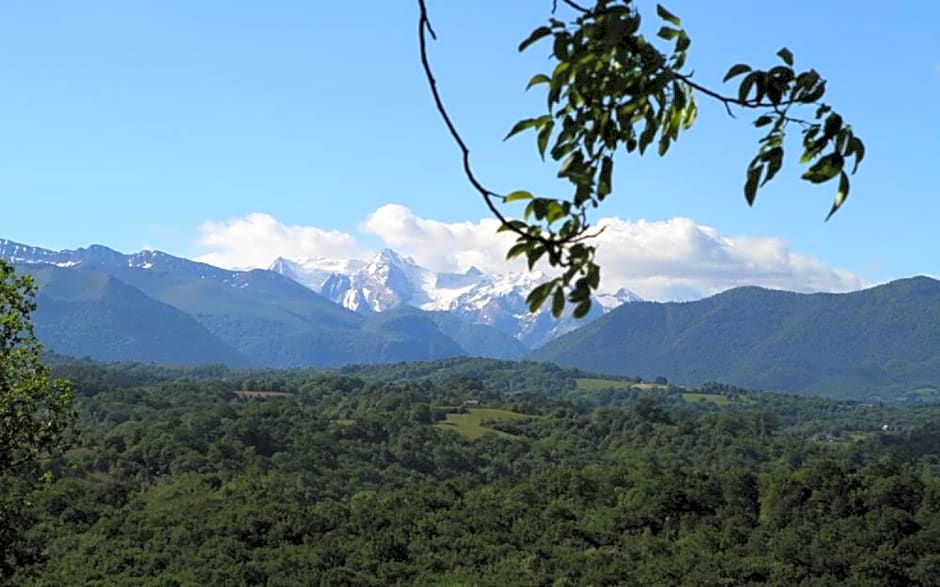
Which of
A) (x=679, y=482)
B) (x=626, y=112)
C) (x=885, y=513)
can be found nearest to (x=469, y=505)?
(x=679, y=482)

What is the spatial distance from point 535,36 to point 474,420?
165393mm

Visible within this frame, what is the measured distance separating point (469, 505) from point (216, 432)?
53.9 metres

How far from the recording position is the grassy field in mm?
156100

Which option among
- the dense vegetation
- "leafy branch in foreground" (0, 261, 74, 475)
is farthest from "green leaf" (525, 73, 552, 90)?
the dense vegetation

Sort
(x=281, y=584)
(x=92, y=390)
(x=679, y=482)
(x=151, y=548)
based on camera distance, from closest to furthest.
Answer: (x=281, y=584), (x=151, y=548), (x=679, y=482), (x=92, y=390)

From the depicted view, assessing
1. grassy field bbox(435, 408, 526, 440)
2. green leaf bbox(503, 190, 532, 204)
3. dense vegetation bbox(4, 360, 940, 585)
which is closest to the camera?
green leaf bbox(503, 190, 532, 204)

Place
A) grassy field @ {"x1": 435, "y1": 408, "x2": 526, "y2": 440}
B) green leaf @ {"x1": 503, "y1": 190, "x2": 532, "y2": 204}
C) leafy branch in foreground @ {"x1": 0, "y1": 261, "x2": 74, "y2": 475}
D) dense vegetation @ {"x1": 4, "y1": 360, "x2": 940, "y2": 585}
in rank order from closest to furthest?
green leaf @ {"x1": 503, "y1": 190, "x2": 532, "y2": 204}
leafy branch in foreground @ {"x1": 0, "y1": 261, "x2": 74, "y2": 475}
dense vegetation @ {"x1": 4, "y1": 360, "x2": 940, "y2": 585}
grassy field @ {"x1": 435, "y1": 408, "x2": 526, "y2": 440}

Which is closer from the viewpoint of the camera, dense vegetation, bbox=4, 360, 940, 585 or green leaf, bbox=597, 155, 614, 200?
green leaf, bbox=597, 155, 614, 200

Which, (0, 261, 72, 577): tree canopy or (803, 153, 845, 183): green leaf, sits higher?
(803, 153, 845, 183): green leaf

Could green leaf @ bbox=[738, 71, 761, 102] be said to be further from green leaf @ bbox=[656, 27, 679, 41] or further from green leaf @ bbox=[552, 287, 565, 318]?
green leaf @ bbox=[552, 287, 565, 318]

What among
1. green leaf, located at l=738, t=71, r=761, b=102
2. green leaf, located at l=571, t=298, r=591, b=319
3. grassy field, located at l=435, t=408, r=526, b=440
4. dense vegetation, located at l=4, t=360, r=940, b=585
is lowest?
dense vegetation, located at l=4, t=360, r=940, b=585

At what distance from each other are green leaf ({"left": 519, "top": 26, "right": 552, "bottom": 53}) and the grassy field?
147821 millimetres

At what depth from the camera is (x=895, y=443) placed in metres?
175

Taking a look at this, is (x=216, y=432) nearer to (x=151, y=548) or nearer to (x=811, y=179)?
(x=151, y=548)
